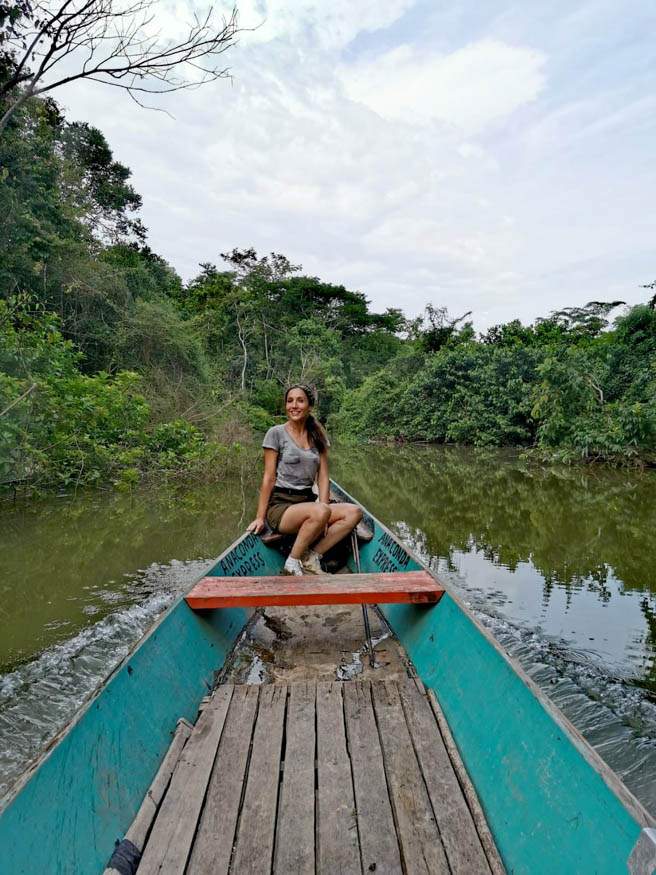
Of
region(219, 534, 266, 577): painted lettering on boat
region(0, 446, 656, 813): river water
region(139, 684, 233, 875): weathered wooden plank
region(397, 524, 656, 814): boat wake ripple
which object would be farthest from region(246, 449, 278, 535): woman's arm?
region(139, 684, 233, 875): weathered wooden plank

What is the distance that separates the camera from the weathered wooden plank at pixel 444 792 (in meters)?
1.48

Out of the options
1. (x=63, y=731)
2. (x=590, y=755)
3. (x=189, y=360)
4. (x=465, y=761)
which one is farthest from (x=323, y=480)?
(x=189, y=360)

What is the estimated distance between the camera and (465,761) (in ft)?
6.21

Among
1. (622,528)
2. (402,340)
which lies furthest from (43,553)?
(402,340)

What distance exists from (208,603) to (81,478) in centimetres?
652

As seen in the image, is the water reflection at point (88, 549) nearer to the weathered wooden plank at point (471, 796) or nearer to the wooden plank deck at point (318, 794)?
the wooden plank deck at point (318, 794)

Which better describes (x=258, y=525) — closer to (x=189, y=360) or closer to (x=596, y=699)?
(x=596, y=699)

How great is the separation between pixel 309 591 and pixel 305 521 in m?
1.06

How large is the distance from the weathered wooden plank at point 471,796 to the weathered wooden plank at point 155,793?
95cm

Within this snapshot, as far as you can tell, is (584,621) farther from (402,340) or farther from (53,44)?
(402,340)

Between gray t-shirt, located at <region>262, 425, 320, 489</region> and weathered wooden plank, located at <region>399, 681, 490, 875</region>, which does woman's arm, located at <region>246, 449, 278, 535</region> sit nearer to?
gray t-shirt, located at <region>262, 425, 320, 489</region>

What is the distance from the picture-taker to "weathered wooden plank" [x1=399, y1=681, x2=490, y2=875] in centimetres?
148

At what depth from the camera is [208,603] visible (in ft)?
8.53

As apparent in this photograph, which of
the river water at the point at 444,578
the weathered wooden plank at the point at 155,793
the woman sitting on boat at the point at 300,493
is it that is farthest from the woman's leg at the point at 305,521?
the weathered wooden plank at the point at 155,793
